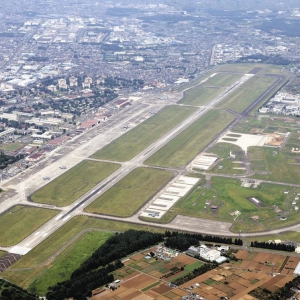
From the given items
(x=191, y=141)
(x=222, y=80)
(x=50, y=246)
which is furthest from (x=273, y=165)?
(x=222, y=80)

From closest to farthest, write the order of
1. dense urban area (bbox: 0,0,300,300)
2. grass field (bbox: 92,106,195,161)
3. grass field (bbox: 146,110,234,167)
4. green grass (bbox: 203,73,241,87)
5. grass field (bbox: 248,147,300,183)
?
dense urban area (bbox: 0,0,300,300), grass field (bbox: 248,147,300,183), grass field (bbox: 146,110,234,167), grass field (bbox: 92,106,195,161), green grass (bbox: 203,73,241,87)

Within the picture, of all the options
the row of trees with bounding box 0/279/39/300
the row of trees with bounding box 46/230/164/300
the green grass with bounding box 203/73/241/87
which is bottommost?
the row of trees with bounding box 0/279/39/300

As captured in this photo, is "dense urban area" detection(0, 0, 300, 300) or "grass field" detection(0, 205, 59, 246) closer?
"dense urban area" detection(0, 0, 300, 300)

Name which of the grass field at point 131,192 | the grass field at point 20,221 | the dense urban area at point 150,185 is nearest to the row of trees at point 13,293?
the dense urban area at point 150,185

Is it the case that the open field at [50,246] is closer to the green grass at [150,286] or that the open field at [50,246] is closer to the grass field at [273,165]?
the green grass at [150,286]

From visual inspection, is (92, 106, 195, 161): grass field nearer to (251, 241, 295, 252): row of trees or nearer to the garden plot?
the garden plot

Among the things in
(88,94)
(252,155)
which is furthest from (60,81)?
(252,155)

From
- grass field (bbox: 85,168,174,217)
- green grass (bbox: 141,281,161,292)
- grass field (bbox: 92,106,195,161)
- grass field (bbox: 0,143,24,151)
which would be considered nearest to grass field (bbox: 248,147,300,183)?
grass field (bbox: 85,168,174,217)

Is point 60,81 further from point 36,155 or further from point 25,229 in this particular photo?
point 25,229
